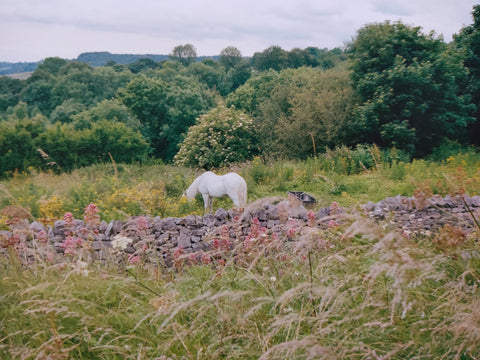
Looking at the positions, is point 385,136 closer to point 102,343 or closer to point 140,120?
point 102,343

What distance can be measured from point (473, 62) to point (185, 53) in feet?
222

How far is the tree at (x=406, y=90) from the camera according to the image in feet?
49.4

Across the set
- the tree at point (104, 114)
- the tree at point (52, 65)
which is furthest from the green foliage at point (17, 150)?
the tree at point (52, 65)

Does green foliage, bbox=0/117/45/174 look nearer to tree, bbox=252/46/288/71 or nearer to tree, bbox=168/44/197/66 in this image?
tree, bbox=252/46/288/71

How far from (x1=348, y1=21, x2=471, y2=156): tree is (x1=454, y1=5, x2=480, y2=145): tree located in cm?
121

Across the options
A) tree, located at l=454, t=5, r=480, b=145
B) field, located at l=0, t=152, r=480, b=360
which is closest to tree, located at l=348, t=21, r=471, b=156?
tree, located at l=454, t=5, r=480, b=145

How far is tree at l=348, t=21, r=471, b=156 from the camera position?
15.1m

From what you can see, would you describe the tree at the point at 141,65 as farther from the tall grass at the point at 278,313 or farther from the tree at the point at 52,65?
the tall grass at the point at 278,313

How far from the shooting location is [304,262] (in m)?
3.22

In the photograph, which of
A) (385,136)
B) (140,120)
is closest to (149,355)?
(385,136)

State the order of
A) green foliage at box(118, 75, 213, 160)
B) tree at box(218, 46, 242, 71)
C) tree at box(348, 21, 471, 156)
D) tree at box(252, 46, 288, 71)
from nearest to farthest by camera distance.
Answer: tree at box(348, 21, 471, 156) < green foliage at box(118, 75, 213, 160) < tree at box(252, 46, 288, 71) < tree at box(218, 46, 242, 71)

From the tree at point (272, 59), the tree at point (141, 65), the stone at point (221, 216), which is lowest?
the stone at point (221, 216)

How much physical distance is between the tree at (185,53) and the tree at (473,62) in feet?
214

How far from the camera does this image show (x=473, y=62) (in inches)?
680
